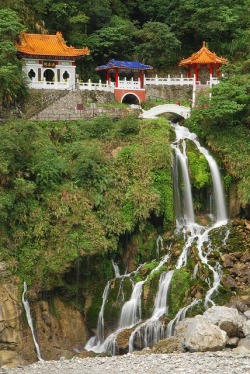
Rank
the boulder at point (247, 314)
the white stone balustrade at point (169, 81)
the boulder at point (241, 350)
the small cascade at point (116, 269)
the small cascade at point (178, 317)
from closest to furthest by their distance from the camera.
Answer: the boulder at point (241, 350)
the boulder at point (247, 314)
the small cascade at point (178, 317)
the small cascade at point (116, 269)
the white stone balustrade at point (169, 81)

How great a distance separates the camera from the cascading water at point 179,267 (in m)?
27.5

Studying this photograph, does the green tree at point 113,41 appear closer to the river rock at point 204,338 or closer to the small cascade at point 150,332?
the small cascade at point 150,332

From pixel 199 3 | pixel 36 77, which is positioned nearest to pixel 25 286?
pixel 36 77

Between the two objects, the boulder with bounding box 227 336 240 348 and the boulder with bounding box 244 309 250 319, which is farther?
the boulder with bounding box 244 309 250 319

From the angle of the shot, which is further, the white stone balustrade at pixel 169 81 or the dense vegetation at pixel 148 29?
the dense vegetation at pixel 148 29

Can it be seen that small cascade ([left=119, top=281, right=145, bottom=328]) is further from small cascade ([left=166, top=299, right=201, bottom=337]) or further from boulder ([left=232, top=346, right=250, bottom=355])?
boulder ([left=232, top=346, right=250, bottom=355])

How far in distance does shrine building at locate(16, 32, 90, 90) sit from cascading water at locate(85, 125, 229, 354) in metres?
9.90

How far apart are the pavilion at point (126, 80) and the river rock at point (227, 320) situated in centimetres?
2235

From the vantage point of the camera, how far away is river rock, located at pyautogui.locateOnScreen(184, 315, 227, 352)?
2316 cm

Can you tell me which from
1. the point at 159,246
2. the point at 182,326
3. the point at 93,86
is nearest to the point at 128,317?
the point at 182,326

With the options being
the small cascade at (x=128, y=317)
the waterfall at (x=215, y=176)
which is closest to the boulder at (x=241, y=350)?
the small cascade at (x=128, y=317)

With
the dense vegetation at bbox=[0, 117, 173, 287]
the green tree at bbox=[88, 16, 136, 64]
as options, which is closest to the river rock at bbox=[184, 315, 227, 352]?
the dense vegetation at bbox=[0, 117, 173, 287]

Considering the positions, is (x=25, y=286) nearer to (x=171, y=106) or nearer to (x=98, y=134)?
(x=98, y=134)

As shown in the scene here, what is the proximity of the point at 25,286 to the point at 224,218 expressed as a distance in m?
11.5
